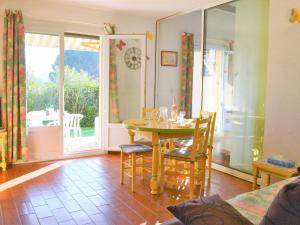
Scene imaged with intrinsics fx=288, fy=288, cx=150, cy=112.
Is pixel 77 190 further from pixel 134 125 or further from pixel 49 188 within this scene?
pixel 134 125

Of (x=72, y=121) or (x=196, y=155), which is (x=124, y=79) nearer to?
(x=72, y=121)

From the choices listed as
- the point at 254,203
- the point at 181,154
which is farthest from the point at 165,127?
the point at 254,203

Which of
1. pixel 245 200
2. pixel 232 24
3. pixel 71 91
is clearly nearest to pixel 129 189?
pixel 245 200

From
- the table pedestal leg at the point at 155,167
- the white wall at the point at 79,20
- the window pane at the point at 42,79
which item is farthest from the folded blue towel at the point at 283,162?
the window pane at the point at 42,79

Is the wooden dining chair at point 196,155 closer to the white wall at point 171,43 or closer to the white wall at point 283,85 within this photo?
the white wall at point 283,85

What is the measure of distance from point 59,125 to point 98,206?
225 cm

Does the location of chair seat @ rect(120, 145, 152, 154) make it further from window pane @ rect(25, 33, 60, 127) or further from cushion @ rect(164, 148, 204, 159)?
window pane @ rect(25, 33, 60, 127)

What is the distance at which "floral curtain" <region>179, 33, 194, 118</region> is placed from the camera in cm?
601

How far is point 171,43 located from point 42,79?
2.69m

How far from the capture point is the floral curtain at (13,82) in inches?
166

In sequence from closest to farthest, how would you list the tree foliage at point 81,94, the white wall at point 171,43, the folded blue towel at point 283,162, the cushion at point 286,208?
the cushion at point 286,208, the folded blue towel at point 283,162, the white wall at point 171,43, the tree foliage at point 81,94

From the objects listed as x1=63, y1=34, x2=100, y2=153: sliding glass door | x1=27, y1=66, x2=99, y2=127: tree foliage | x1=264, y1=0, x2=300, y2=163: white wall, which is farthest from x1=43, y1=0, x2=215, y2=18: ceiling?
Result: x1=27, y1=66, x2=99, y2=127: tree foliage

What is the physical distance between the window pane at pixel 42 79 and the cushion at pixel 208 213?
3911mm

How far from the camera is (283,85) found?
326cm
